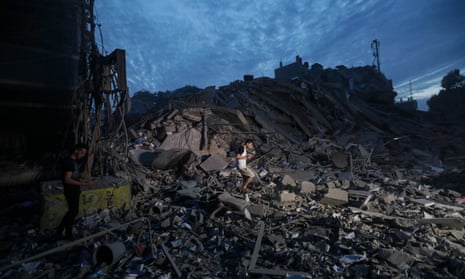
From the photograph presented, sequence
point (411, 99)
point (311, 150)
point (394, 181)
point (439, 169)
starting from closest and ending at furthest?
point (394, 181) < point (439, 169) < point (311, 150) < point (411, 99)

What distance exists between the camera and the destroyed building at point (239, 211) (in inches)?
124

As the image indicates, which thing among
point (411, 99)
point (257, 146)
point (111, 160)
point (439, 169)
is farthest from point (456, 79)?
point (111, 160)

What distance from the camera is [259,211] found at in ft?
15.3

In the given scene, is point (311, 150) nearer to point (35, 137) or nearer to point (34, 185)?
point (34, 185)

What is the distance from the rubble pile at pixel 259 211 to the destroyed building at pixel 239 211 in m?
0.03

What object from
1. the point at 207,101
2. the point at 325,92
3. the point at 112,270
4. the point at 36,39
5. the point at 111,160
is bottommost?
the point at 112,270

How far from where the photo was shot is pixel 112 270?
10.3 ft

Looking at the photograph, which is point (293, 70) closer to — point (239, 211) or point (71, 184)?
point (239, 211)

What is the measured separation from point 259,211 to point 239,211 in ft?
1.30

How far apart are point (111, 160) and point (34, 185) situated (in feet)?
11.4

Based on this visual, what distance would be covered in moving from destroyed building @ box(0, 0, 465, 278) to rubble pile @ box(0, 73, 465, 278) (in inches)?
1.0

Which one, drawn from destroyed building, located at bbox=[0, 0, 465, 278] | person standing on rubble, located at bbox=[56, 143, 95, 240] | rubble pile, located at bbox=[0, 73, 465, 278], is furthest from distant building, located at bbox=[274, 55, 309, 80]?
person standing on rubble, located at bbox=[56, 143, 95, 240]

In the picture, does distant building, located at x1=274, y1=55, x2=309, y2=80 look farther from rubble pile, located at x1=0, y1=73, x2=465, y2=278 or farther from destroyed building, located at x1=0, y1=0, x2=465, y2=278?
destroyed building, located at x1=0, y1=0, x2=465, y2=278

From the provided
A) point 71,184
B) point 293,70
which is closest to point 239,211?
point 71,184
